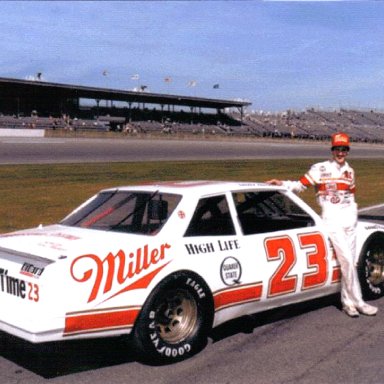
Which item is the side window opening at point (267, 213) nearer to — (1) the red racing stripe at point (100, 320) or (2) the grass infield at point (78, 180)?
(1) the red racing stripe at point (100, 320)

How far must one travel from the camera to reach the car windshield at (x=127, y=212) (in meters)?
4.93

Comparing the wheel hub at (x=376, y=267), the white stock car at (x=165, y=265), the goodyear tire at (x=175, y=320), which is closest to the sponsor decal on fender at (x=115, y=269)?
the white stock car at (x=165, y=265)

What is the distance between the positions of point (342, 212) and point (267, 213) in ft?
2.34

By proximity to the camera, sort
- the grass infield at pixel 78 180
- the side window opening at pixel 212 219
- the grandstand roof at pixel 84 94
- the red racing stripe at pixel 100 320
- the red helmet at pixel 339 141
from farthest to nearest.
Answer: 1. the grandstand roof at pixel 84 94
2. the grass infield at pixel 78 180
3. the red helmet at pixel 339 141
4. the side window opening at pixel 212 219
5. the red racing stripe at pixel 100 320

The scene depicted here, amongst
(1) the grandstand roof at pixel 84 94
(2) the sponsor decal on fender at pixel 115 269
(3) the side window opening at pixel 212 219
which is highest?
(1) the grandstand roof at pixel 84 94

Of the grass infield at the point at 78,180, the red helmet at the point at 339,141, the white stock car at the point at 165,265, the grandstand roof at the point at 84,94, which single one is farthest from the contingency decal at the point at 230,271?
the grandstand roof at the point at 84,94

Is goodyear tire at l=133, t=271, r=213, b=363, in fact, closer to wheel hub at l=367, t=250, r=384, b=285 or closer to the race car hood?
the race car hood

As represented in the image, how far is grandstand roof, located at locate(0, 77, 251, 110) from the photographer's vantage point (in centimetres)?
5931

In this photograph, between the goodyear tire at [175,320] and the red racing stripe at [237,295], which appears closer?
the goodyear tire at [175,320]

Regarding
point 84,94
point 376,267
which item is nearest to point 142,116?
point 84,94

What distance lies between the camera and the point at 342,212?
5766 millimetres

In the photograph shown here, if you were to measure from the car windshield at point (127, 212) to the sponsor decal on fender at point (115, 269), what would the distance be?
1.12 ft

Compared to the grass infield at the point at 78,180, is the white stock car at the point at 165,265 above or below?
above

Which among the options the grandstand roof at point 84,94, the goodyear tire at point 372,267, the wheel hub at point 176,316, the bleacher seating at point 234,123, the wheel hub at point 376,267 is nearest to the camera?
the wheel hub at point 176,316
